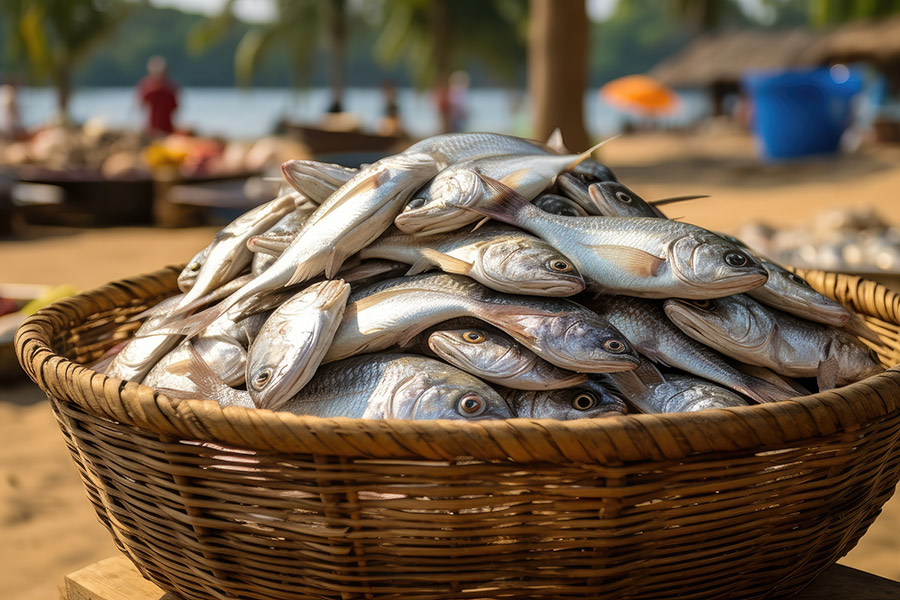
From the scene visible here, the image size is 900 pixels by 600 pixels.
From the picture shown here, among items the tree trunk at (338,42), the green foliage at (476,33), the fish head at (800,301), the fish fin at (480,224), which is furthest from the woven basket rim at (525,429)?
the green foliage at (476,33)

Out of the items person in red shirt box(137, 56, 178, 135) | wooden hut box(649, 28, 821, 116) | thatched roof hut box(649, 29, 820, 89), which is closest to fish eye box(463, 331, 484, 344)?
person in red shirt box(137, 56, 178, 135)

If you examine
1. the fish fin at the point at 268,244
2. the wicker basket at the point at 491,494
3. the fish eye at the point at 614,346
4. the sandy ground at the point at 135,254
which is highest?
the fish fin at the point at 268,244

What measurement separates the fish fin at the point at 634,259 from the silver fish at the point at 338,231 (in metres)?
0.41

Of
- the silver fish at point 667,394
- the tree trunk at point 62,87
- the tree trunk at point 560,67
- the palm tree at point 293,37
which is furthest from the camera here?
the palm tree at point 293,37

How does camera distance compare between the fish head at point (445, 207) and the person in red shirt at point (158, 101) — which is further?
the person in red shirt at point (158, 101)

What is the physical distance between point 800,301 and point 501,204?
0.58 m

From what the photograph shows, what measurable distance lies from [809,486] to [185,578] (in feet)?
3.17

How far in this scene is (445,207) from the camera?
148cm

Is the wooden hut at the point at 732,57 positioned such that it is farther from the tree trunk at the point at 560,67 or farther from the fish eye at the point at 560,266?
the fish eye at the point at 560,266

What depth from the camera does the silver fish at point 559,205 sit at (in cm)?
163

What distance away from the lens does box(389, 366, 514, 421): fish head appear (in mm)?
1214

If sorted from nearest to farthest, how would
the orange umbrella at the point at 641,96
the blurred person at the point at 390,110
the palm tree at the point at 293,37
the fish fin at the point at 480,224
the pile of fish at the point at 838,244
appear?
the fish fin at the point at 480,224
the pile of fish at the point at 838,244
the blurred person at the point at 390,110
the orange umbrella at the point at 641,96
the palm tree at the point at 293,37

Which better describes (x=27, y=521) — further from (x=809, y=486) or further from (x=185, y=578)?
(x=809, y=486)

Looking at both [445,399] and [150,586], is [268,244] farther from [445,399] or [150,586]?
[150,586]
